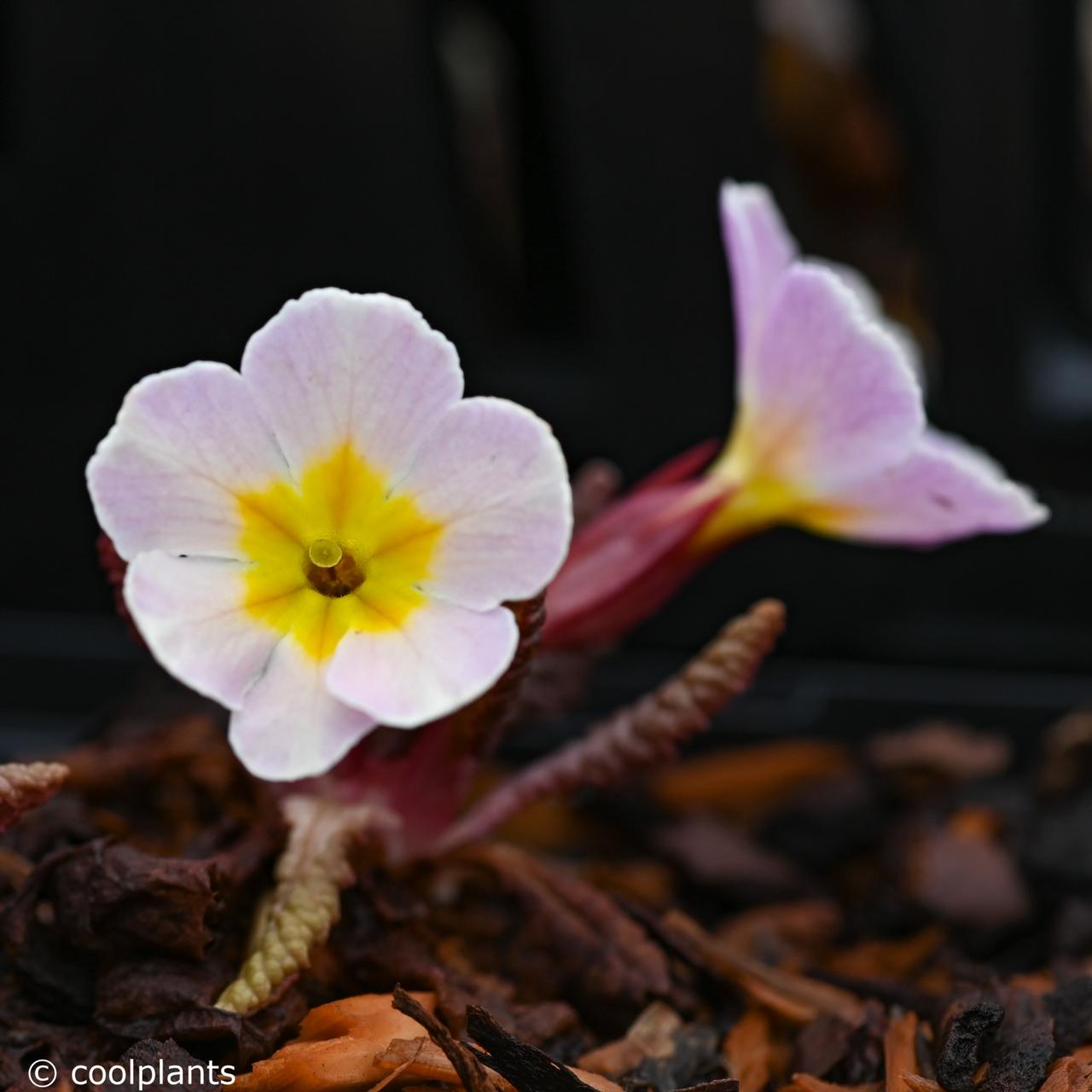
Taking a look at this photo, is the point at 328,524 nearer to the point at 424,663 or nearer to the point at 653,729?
the point at 424,663

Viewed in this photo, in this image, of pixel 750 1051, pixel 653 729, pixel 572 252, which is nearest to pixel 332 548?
pixel 653 729

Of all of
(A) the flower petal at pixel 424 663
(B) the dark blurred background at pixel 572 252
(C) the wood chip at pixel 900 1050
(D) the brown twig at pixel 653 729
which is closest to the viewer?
(A) the flower petal at pixel 424 663

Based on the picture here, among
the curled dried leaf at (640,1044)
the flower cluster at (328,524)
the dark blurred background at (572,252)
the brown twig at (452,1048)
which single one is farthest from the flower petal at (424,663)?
the dark blurred background at (572,252)

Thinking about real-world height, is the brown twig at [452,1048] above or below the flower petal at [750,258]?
below

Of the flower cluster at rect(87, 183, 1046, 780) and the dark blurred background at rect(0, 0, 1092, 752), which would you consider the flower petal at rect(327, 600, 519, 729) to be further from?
the dark blurred background at rect(0, 0, 1092, 752)

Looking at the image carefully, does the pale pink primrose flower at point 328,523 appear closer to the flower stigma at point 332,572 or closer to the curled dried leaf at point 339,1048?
the flower stigma at point 332,572

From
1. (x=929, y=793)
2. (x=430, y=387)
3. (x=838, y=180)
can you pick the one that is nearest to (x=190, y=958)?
(x=430, y=387)
